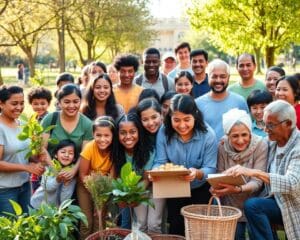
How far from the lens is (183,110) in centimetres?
450

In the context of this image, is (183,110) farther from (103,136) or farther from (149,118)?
(103,136)

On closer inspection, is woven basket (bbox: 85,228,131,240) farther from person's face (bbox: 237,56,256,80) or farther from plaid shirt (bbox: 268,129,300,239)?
person's face (bbox: 237,56,256,80)

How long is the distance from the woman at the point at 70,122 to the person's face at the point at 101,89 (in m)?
0.38

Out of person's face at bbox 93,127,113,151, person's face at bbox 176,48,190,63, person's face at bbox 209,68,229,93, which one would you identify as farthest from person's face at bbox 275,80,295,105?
person's face at bbox 176,48,190,63

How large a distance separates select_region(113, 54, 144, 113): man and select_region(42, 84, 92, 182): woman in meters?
1.01

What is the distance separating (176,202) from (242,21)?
17937 millimetres

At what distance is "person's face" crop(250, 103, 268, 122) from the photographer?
532 centimetres

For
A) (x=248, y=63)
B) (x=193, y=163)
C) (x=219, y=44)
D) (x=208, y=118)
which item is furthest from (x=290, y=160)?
(x=219, y=44)

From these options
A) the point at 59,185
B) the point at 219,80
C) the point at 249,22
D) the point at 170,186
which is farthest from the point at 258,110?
the point at 249,22

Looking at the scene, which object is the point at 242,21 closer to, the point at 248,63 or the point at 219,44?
the point at 219,44

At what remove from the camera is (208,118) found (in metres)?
5.27

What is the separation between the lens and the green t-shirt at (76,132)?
4977mm

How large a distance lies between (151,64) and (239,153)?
2318 mm

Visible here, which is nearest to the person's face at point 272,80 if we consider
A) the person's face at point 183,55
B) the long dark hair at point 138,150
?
the person's face at point 183,55
